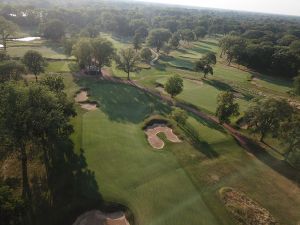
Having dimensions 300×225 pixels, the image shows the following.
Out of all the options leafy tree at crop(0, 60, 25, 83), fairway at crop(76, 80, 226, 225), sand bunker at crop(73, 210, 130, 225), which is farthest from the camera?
leafy tree at crop(0, 60, 25, 83)

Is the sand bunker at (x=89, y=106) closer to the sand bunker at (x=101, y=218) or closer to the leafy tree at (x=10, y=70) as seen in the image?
the leafy tree at (x=10, y=70)

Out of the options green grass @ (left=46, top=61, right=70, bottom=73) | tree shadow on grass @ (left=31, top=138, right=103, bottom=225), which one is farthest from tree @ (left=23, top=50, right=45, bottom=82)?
tree shadow on grass @ (left=31, top=138, right=103, bottom=225)

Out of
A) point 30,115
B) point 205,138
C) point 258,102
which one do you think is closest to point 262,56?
point 258,102

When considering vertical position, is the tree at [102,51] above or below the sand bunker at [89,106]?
above

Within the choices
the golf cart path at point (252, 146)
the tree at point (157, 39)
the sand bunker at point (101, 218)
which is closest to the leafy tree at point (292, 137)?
the golf cart path at point (252, 146)

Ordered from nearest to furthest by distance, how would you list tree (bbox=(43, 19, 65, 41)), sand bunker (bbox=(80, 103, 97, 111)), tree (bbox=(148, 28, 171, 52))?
sand bunker (bbox=(80, 103, 97, 111)), tree (bbox=(43, 19, 65, 41)), tree (bbox=(148, 28, 171, 52))

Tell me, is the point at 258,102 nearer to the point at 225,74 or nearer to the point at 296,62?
the point at 225,74

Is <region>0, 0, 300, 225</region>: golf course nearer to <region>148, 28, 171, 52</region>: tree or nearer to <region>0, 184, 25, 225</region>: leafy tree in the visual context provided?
<region>0, 184, 25, 225</region>: leafy tree
